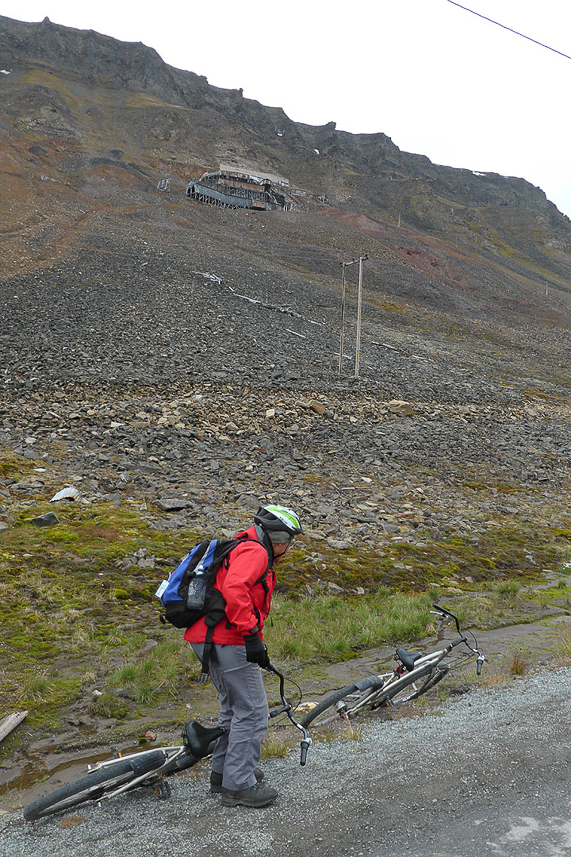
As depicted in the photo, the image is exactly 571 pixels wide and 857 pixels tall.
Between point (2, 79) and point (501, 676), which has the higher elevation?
point (2, 79)

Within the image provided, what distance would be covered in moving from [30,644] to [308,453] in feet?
36.7

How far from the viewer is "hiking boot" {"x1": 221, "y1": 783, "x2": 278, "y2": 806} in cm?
400

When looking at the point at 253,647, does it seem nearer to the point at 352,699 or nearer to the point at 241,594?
the point at 241,594

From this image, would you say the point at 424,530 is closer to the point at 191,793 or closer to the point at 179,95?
the point at 191,793

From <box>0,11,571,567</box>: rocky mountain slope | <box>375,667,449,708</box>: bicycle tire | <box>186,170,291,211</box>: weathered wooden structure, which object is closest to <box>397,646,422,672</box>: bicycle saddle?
<box>375,667,449,708</box>: bicycle tire

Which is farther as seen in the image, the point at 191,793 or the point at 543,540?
the point at 543,540

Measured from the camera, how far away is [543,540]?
13539mm

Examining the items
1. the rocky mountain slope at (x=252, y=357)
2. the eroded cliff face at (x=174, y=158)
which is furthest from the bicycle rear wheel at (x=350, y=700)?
the eroded cliff face at (x=174, y=158)

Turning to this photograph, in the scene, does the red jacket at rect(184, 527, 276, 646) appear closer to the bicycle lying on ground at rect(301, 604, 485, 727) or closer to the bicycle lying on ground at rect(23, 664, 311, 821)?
the bicycle lying on ground at rect(23, 664, 311, 821)

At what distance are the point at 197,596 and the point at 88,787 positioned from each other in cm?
147

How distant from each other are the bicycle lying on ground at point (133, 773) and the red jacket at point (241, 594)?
49 centimetres

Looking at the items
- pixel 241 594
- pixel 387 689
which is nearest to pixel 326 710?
pixel 387 689

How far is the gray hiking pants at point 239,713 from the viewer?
409 centimetres

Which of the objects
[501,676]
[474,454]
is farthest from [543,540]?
[501,676]
